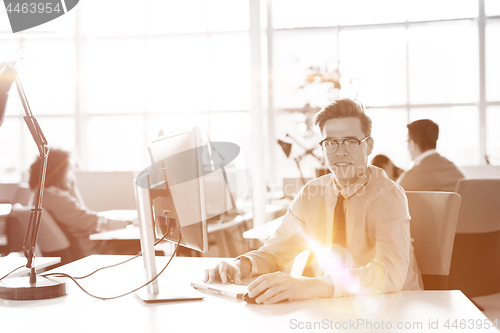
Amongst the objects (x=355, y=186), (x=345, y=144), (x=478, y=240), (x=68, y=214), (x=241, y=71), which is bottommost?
(x=478, y=240)

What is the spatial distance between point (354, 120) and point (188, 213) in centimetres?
82

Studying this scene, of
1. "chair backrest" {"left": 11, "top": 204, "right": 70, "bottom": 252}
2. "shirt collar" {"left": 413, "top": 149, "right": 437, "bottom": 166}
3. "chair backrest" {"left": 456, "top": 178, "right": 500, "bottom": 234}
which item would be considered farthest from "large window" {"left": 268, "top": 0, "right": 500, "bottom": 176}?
"chair backrest" {"left": 11, "top": 204, "right": 70, "bottom": 252}

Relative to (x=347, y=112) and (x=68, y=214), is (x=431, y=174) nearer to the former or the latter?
(x=347, y=112)

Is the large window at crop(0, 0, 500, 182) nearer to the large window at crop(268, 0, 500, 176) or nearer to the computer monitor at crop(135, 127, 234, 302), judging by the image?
the large window at crop(268, 0, 500, 176)

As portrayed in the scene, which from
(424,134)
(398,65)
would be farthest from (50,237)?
(398,65)

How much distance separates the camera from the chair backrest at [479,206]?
8.89 feet

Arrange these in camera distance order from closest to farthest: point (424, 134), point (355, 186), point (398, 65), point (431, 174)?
point (355, 186)
point (431, 174)
point (424, 134)
point (398, 65)

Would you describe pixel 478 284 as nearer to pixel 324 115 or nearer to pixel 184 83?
pixel 324 115

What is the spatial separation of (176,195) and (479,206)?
221 centimetres

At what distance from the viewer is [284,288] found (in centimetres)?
120

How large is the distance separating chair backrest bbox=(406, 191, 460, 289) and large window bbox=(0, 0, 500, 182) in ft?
14.7

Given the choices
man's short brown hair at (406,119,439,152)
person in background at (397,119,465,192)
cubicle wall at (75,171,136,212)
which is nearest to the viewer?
person in background at (397,119,465,192)

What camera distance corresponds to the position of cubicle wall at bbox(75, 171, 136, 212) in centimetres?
579

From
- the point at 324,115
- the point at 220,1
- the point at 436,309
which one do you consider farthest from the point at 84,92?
the point at 436,309
